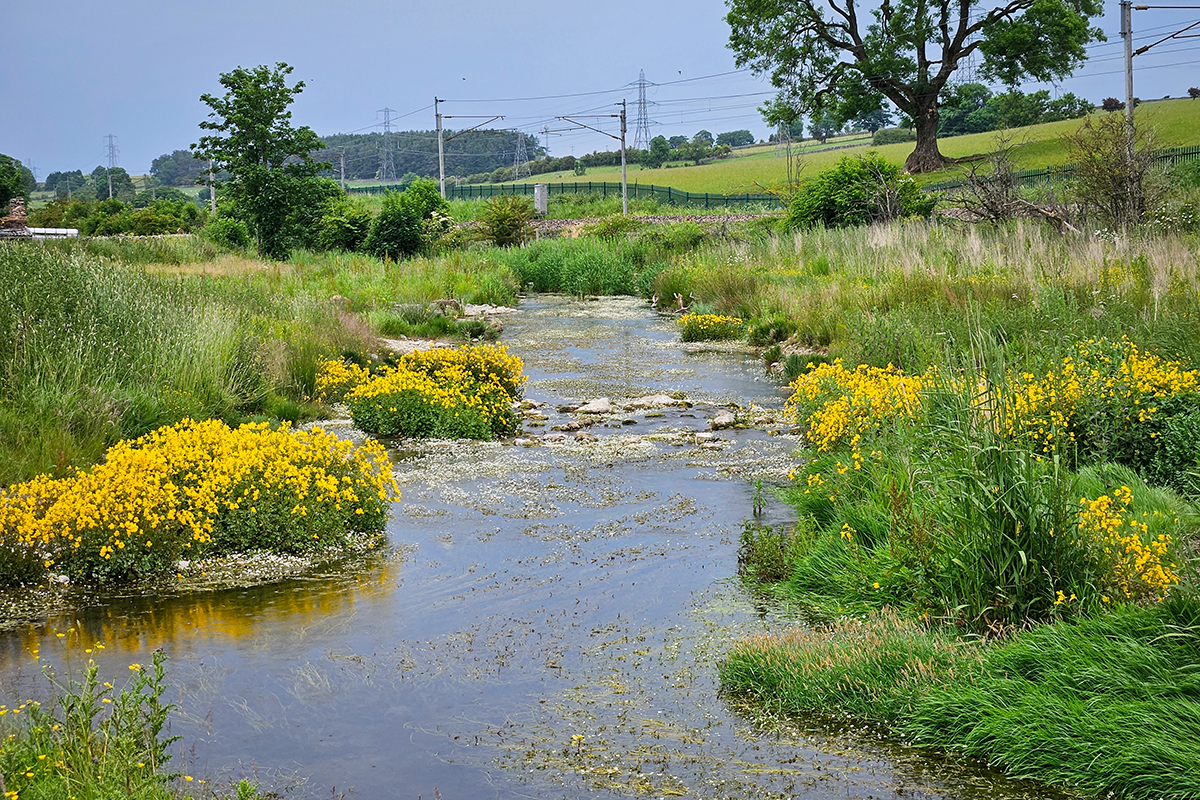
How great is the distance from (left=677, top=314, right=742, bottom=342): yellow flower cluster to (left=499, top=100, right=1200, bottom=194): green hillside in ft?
84.5

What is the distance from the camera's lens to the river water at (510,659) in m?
4.65

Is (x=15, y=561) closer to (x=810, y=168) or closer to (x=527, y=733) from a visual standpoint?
(x=527, y=733)

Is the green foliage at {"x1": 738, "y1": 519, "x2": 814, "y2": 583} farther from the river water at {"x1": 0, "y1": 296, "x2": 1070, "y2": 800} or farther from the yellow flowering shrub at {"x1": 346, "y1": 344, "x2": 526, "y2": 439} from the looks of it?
the yellow flowering shrub at {"x1": 346, "y1": 344, "x2": 526, "y2": 439}

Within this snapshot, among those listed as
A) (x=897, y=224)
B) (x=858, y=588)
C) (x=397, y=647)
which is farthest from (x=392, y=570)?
(x=897, y=224)

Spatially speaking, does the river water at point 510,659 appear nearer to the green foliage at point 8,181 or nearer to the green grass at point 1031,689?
the green grass at point 1031,689

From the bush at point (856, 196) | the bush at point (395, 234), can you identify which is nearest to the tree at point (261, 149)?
the bush at point (395, 234)

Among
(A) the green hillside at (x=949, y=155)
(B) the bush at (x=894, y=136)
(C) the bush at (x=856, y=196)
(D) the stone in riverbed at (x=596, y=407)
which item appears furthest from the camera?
(B) the bush at (x=894, y=136)

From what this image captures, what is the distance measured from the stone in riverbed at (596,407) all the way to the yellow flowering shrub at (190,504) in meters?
4.94

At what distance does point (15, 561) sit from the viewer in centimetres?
700

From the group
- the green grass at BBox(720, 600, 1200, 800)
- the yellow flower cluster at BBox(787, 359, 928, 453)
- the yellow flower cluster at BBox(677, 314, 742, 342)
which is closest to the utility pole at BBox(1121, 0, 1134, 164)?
the yellow flower cluster at BBox(677, 314, 742, 342)

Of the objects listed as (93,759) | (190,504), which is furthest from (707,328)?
(93,759)

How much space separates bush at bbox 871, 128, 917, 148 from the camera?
3265 inches

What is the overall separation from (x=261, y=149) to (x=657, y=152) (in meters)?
75.3

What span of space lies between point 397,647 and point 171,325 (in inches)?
298
